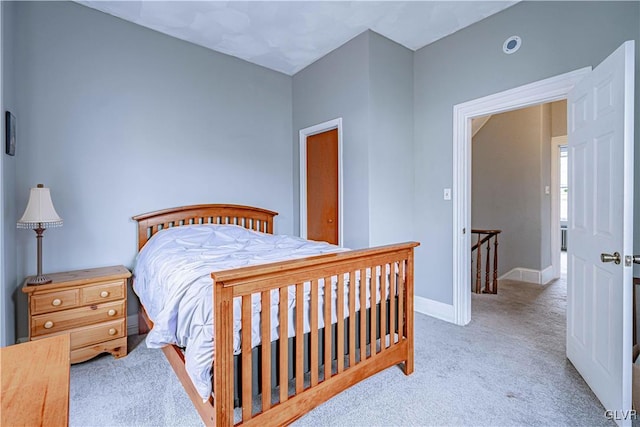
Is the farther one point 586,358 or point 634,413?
point 586,358

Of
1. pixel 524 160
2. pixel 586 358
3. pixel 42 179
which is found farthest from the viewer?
pixel 524 160

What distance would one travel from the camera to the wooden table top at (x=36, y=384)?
609mm

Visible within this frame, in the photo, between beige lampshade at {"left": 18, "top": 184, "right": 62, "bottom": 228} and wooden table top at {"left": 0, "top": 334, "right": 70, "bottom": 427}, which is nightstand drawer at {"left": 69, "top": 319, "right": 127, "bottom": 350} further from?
wooden table top at {"left": 0, "top": 334, "right": 70, "bottom": 427}

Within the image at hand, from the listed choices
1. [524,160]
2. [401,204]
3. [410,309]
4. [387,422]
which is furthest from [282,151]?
[524,160]

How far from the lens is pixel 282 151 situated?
13.0 ft

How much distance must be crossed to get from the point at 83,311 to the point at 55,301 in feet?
0.59

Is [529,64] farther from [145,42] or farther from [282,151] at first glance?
[145,42]

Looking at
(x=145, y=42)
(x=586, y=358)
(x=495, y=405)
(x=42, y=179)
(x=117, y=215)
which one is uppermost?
(x=145, y=42)

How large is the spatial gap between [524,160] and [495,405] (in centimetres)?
376

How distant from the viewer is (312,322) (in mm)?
1540

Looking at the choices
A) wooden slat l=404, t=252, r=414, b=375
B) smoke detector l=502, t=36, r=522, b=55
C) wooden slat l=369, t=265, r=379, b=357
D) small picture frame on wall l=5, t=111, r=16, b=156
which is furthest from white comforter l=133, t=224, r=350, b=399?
smoke detector l=502, t=36, r=522, b=55

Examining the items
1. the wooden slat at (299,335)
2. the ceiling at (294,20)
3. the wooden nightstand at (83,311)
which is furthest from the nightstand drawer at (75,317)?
the ceiling at (294,20)

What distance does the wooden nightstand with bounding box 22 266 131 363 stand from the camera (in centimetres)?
203

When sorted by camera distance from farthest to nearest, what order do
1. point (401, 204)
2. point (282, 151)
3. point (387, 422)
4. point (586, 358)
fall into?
point (282, 151)
point (401, 204)
point (586, 358)
point (387, 422)
